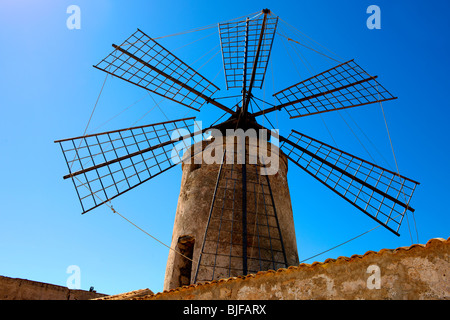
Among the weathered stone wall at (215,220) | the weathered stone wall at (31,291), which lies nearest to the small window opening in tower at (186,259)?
the weathered stone wall at (215,220)

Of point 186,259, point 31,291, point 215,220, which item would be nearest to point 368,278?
point 215,220

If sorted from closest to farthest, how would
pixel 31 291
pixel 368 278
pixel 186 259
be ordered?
pixel 368 278
pixel 186 259
pixel 31 291

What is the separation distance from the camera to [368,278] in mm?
2857

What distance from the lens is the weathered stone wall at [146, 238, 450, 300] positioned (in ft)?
8.36

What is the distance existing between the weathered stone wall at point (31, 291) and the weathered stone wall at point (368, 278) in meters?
5.64

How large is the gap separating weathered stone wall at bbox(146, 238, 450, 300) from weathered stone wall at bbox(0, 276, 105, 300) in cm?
564

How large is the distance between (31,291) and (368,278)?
733 centimetres

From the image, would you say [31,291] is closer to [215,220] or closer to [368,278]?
[215,220]

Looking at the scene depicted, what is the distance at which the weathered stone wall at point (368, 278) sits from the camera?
2.55 meters

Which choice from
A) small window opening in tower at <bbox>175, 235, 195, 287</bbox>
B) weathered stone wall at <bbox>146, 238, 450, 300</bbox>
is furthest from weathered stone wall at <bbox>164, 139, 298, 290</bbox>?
weathered stone wall at <bbox>146, 238, 450, 300</bbox>

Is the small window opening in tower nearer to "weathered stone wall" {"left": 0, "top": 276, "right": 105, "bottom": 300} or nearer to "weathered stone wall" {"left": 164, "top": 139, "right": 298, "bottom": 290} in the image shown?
"weathered stone wall" {"left": 164, "top": 139, "right": 298, "bottom": 290}

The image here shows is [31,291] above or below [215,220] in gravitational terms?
below

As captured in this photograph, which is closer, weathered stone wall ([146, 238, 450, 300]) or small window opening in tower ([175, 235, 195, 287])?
weathered stone wall ([146, 238, 450, 300])

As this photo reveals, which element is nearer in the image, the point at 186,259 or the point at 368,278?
the point at 368,278
